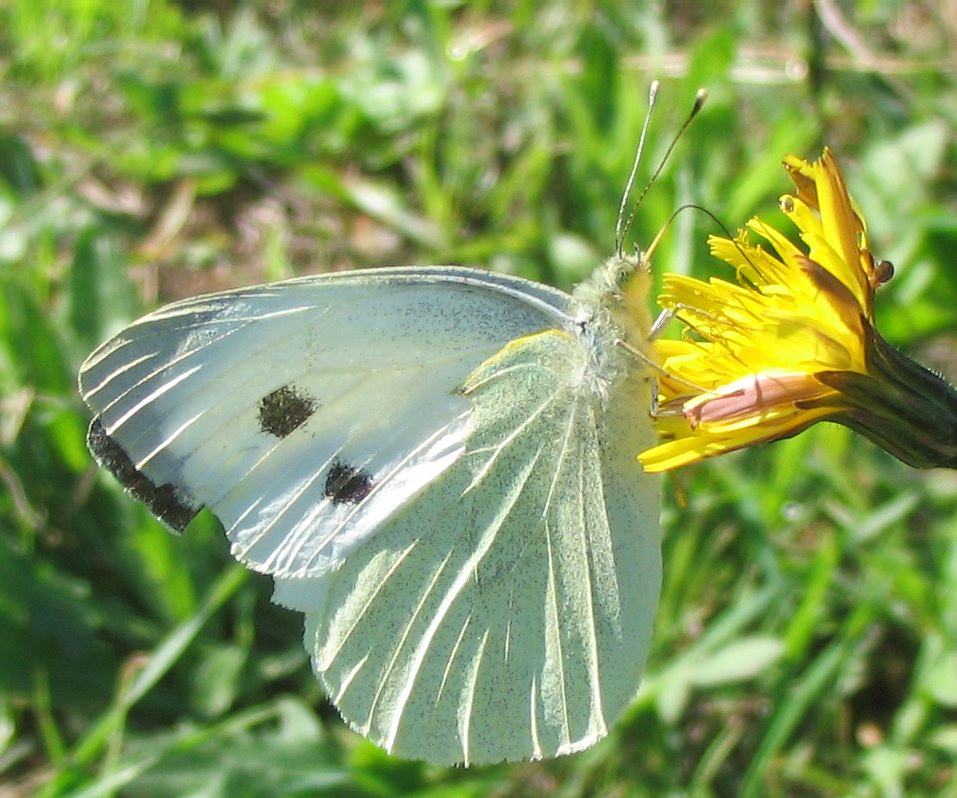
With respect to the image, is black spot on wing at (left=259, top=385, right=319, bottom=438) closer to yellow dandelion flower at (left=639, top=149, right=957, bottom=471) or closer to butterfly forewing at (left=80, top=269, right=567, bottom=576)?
butterfly forewing at (left=80, top=269, right=567, bottom=576)

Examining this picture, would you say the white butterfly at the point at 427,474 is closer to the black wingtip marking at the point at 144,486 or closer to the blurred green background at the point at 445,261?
the black wingtip marking at the point at 144,486

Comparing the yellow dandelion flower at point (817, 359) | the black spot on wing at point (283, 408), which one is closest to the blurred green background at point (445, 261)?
the yellow dandelion flower at point (817, 359)

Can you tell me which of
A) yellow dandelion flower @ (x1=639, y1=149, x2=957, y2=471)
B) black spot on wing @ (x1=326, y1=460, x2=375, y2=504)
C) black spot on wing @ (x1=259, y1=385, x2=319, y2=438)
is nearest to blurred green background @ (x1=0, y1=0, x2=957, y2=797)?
yellow dandelion flower @ (x1=639, y1=149, x2=957, y2=471)

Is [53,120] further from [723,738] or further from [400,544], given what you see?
[723,738]

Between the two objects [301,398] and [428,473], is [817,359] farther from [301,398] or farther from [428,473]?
[301,398]

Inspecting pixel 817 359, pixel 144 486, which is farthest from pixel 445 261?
pixel 817 359

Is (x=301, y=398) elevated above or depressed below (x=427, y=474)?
above

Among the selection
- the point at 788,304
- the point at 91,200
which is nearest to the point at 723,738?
the point at 788,304
